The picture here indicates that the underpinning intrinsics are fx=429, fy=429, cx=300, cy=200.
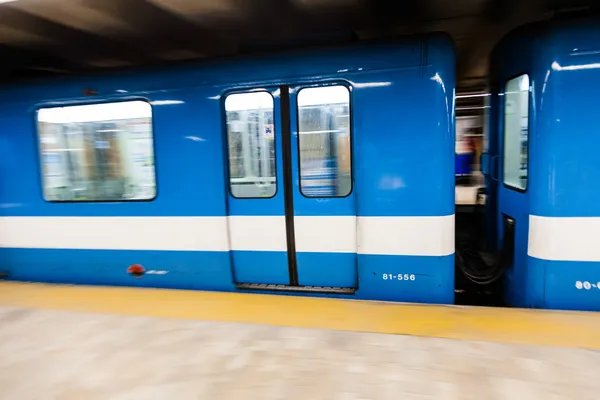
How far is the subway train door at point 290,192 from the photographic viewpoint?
3346 millimetres

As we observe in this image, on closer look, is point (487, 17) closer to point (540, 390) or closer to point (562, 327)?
point (562, 327)

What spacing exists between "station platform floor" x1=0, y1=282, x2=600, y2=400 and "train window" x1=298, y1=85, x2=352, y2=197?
0.92 m

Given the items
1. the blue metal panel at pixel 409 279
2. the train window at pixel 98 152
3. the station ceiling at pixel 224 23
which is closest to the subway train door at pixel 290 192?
the blue metal panel at pixel 409 279

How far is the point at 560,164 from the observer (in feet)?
9.47

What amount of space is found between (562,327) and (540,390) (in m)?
0.69

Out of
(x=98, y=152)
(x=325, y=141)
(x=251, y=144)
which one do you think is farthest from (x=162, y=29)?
(x=325, y=141)

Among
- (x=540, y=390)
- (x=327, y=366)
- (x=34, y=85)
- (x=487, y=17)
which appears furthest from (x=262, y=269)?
(x=487, y=17)

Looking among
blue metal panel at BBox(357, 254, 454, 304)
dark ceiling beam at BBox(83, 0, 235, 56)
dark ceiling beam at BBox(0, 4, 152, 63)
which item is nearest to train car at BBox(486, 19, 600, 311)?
blue metal panel at BBox(357, 254, 454, 304)

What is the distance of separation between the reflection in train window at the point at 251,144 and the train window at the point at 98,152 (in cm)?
76

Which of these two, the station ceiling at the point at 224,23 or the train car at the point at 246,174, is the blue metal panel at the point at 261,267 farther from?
the station ceiling at the point at 224,23

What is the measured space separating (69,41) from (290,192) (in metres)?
2.90

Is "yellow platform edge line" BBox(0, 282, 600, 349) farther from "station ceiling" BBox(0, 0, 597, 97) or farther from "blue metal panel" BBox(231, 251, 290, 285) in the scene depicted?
"station ceiling" BBox(0, 0, 597, 97)

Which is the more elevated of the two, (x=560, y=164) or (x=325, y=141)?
(x=325, y=141)

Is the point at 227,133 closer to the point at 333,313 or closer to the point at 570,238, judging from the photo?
the point at 333,313
